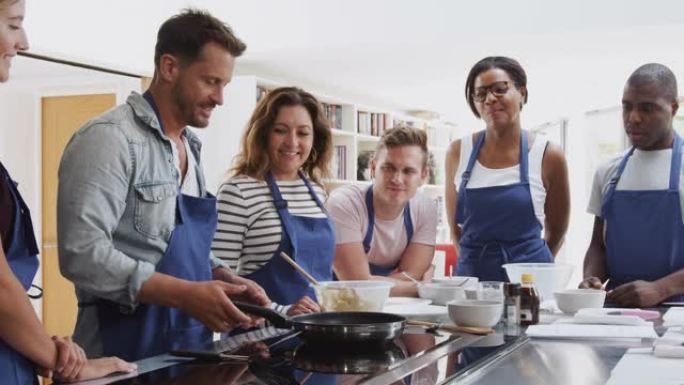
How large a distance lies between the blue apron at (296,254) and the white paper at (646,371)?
1.04 m

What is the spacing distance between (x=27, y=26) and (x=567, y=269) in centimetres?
369

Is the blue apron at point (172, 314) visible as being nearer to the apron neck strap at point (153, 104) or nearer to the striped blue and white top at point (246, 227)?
the apron neck strap at point (153, 104)

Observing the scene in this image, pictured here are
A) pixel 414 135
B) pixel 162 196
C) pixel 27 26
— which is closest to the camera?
pixel 162 196

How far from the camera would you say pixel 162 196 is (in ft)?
5.90

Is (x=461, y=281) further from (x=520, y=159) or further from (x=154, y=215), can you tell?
(x=154, y=215)

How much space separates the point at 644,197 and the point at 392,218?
85 centimetres

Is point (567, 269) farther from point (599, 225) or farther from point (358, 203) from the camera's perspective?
point (358, 203)

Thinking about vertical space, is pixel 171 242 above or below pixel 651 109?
below

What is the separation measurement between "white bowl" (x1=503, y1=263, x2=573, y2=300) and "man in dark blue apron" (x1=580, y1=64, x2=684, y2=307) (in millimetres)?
259

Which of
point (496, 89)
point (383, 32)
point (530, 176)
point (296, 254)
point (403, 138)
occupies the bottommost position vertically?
point (296, 254)

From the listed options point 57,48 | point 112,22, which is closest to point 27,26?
point 57,48

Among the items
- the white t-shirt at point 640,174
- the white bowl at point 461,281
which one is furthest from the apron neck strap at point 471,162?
the white bowl at point 461,281

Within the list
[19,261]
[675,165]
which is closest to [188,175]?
[19,261]

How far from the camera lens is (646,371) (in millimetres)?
1354
